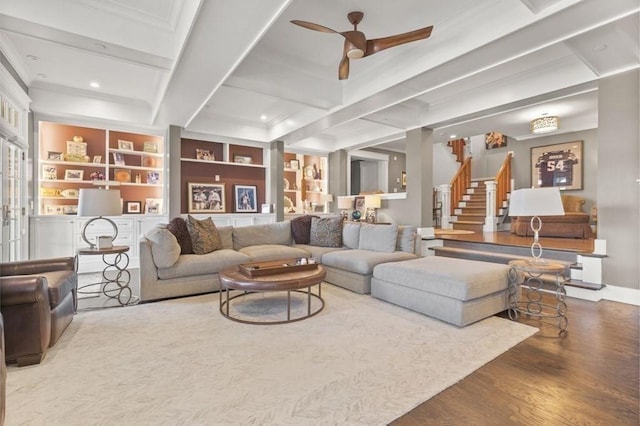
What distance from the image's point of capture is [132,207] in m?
6.00

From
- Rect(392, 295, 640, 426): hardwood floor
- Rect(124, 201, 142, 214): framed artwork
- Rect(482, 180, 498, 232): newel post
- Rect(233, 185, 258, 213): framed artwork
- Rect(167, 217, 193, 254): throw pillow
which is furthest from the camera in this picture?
Rect(482, 180, 498, 232): newel post

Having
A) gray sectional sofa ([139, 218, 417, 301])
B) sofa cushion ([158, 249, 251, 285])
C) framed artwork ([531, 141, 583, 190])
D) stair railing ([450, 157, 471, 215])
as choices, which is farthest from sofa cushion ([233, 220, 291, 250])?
framed artwork ([531, 141, 583, 190])

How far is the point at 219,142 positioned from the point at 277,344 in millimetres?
5517

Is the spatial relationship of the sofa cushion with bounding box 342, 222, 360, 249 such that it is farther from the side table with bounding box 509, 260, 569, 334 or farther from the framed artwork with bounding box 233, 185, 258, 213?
the framed artwork with bounding box 233, 185, 258, 213

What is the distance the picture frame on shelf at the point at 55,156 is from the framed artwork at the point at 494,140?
34.2 ft

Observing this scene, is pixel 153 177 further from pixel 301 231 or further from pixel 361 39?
pixel 361 39

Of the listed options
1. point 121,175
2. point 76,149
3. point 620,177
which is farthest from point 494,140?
point 76,149

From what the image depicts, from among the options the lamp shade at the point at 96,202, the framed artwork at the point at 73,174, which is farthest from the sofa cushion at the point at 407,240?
the framed artwork at the point at 73,174

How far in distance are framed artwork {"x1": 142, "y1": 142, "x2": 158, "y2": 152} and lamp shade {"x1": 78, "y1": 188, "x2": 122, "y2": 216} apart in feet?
9.00

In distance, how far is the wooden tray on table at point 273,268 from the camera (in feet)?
9.86

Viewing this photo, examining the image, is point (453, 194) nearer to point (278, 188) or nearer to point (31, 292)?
point (278, 188)

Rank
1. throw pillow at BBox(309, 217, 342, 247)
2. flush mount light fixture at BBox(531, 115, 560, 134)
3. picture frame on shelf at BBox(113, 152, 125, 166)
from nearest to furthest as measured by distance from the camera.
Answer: throw pillow at BBox(309, 217, 342, 247)
picture frame on shelf at BBox(113, 152, 125, 166)
flush mount light fixture at BBox(531, 115, 560, 134)

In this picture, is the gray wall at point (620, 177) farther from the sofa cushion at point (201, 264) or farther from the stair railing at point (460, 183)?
the stair railing at point (460, 183)

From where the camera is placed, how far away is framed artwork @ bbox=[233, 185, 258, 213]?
7.13 meters
